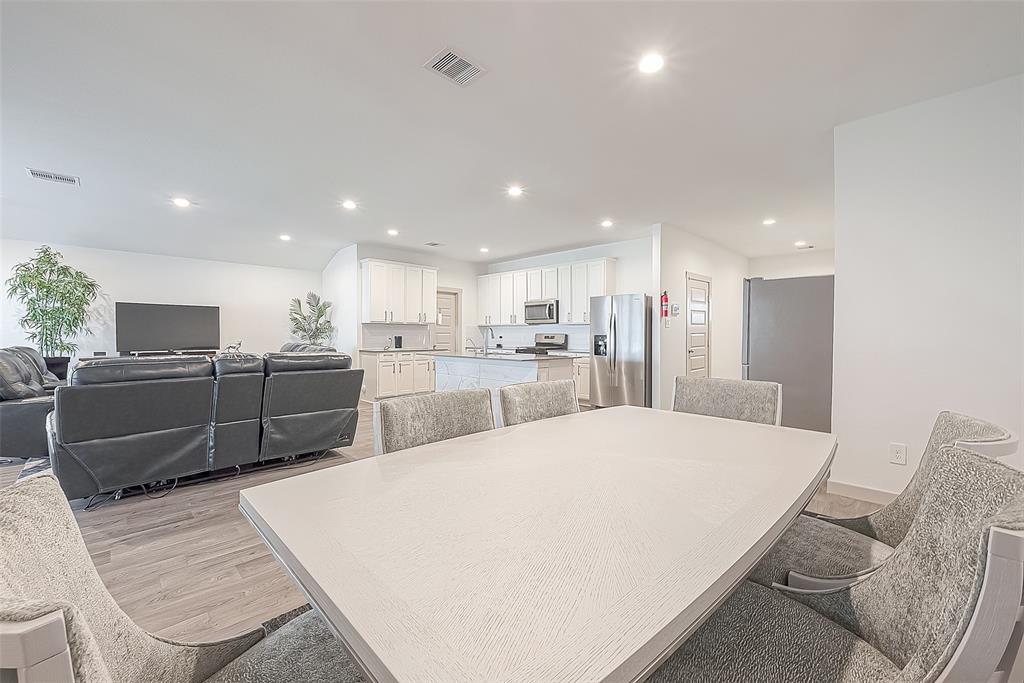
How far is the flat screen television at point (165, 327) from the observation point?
6.26 metres

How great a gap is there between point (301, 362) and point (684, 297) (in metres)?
4.87

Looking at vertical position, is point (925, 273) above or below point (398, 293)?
below

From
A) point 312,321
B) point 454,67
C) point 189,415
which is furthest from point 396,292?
point 454,67

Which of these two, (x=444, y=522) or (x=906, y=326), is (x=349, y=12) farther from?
(x=906, y=326)

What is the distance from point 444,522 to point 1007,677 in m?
0.81

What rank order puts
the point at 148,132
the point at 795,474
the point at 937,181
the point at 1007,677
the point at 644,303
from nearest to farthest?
1. the point at 1007,677
2. the point at 795,474
3. the point at 937,181
4. the point at 148,132
5. the point at 644,303

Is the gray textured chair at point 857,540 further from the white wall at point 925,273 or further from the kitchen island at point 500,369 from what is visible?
the kitchen island at point 500,369

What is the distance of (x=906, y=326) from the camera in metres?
2.65

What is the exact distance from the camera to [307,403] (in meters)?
3.53

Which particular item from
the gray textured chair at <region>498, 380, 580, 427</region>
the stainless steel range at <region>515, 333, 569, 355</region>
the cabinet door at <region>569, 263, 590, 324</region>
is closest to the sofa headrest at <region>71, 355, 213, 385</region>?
the gray textured chair at <region>498, 380, 580, 427</region>

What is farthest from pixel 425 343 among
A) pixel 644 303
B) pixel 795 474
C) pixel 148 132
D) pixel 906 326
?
pixel 795 474

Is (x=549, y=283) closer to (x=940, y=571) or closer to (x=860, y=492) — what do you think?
(x=860, y=492)

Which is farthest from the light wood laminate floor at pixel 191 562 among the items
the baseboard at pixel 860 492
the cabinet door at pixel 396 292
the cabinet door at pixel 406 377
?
the cabinet door at pixel 396 292

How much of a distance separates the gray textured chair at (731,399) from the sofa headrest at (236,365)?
306 cm
